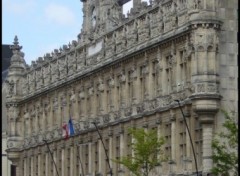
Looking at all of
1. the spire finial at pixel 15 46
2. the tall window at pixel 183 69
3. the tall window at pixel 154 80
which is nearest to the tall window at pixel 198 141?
the tall window at pixel 183 69

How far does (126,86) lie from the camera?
74438 millimetres

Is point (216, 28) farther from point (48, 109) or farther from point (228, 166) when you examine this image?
point (48, 109)

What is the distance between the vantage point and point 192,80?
6059 centimetres

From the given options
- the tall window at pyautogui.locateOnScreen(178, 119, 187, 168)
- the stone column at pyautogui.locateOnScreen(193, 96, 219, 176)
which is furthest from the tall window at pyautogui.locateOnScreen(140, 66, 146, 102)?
the stone column at pyautogui.locateOnScreen(193, 96, 219, 176)

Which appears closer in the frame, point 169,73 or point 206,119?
point 206,119

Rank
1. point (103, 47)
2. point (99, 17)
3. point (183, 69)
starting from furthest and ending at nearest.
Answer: point (99, 17)
point (103, 47)
point (183, 69)

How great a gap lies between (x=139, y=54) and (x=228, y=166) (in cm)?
2566

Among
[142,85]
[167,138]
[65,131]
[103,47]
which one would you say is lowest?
[167,138]

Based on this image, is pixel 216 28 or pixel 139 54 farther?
pixel 139 54

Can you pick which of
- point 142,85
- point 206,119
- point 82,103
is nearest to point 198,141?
point 206,119

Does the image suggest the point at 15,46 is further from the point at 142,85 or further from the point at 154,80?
the point at 154,80

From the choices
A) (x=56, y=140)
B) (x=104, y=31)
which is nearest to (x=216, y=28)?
(x=104, y=31)

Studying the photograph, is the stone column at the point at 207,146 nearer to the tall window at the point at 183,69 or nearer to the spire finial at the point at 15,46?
the tall window at the point at 183,69

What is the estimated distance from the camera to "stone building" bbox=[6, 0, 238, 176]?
198 ft
